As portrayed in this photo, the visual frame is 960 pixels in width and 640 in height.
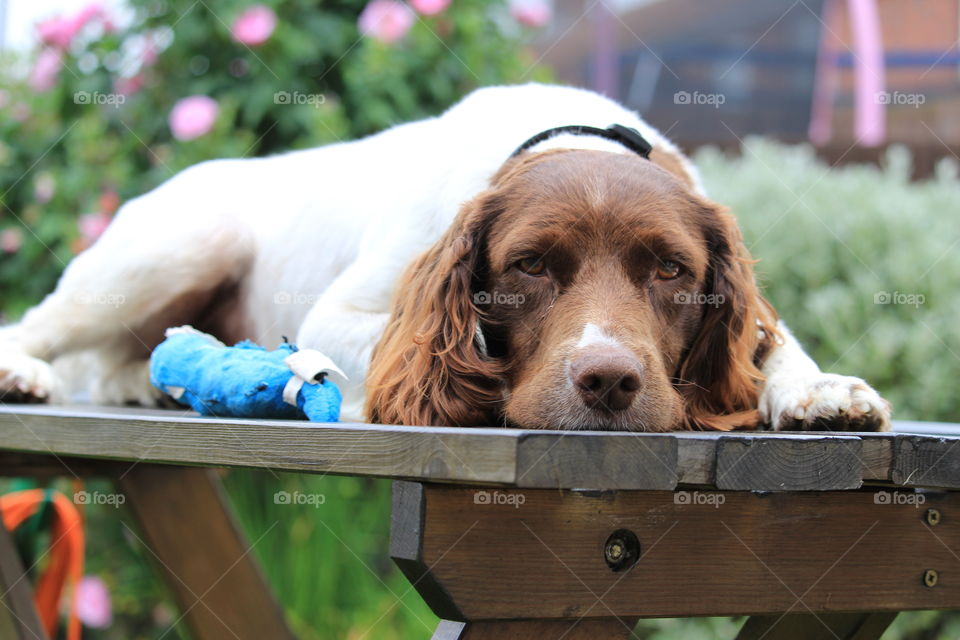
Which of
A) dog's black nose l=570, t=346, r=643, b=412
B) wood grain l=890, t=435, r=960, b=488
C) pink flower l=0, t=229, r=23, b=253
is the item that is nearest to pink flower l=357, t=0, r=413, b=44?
pink flower l=0, t=229, r=23, b=253

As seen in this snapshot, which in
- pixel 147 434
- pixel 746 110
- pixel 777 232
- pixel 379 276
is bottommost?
pixel 147 434

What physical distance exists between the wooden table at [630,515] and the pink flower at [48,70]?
4.02 meters

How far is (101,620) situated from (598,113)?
3.35 meters

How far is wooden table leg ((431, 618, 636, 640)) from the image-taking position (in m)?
1.63

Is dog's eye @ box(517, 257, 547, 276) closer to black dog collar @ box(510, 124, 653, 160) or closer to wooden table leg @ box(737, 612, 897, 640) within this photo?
black dog collar @ box(510, 124, 653, 160)

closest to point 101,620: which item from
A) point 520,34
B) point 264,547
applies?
point 264,547

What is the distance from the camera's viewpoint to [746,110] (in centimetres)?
937

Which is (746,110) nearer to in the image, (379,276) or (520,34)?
(520,34)

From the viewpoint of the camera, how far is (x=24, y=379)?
3369 mm

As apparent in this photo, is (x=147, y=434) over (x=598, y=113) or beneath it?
beneath

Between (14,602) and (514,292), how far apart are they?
163cm

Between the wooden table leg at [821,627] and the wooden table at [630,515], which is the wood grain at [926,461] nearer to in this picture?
the wooden table at [630,515]

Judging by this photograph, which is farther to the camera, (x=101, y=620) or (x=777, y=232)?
(x=101, y=620)

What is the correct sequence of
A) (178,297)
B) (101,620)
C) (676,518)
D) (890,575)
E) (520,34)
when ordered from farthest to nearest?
(520,34) → (101,620) → (178,297) → (890,575) → (676,518)
